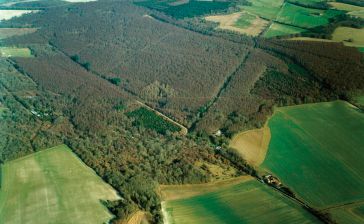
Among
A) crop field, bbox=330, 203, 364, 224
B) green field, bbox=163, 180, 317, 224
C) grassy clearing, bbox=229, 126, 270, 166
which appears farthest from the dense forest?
crop field, bbox=330, 203, 364, 224

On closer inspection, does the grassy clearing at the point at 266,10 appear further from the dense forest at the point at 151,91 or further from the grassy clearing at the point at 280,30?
the dense forest at the point at 151,91

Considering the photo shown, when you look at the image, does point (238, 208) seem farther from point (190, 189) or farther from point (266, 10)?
point (266, 10)

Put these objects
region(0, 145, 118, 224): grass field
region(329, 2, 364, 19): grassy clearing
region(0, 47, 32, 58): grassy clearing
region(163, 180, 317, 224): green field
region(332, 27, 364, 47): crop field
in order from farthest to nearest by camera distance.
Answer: region(329, 2, 364, 19): grassy clearing
region(0, 47, 32, 58): grassy clearing
region(332, 27, 364, 47): crop field
region(0, 145, 118, 224): grass field
region(163, 180, 317, 224): green field

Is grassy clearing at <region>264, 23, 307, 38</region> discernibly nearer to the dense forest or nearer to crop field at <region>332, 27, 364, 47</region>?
the dense forest

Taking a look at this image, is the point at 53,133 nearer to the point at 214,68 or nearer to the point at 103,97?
the point at 103,97

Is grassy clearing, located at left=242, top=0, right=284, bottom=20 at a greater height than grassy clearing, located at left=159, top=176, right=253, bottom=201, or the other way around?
grassy clearing, located at left=242, top=0, right=284, bottom=20

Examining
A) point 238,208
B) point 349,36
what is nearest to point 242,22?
point 349,36
